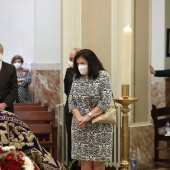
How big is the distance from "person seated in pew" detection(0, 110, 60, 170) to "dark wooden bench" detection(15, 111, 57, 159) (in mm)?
3154

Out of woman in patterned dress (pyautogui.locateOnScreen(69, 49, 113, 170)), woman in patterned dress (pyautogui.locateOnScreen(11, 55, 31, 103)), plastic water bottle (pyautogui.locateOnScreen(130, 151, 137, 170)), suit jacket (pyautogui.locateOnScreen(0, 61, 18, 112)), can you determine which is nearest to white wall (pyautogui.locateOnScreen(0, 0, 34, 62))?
woman in patterned dress (pyautogui.locateOnScreen(11, 55, 31, 103))

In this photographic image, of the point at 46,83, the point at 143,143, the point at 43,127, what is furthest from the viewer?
the point at 46,83

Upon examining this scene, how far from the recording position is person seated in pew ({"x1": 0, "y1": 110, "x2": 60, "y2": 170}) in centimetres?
294

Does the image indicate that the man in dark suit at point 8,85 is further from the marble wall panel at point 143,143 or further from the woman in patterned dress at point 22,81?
the woman in patterned dress at point 22,81

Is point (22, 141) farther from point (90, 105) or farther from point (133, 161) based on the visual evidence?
point (133, 161)

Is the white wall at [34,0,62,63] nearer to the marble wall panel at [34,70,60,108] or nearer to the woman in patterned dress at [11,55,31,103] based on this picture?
the marble wall panel at [34,70,60,108]

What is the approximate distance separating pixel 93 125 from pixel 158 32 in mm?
4461

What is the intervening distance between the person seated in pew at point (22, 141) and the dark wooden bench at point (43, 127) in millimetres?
3154

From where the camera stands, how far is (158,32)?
873 cm

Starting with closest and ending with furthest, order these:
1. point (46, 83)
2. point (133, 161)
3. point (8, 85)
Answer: point (8, 85), point (133, 161), point (46, 83)

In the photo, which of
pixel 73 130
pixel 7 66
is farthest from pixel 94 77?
pixel 7 66

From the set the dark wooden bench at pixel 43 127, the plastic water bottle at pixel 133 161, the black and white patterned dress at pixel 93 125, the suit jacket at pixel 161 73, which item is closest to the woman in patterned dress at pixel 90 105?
the black and white patterned dress at pixel 93 125

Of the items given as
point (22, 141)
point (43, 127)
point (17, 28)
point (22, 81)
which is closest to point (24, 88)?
point (22, 81)

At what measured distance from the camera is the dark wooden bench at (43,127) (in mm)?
6191
